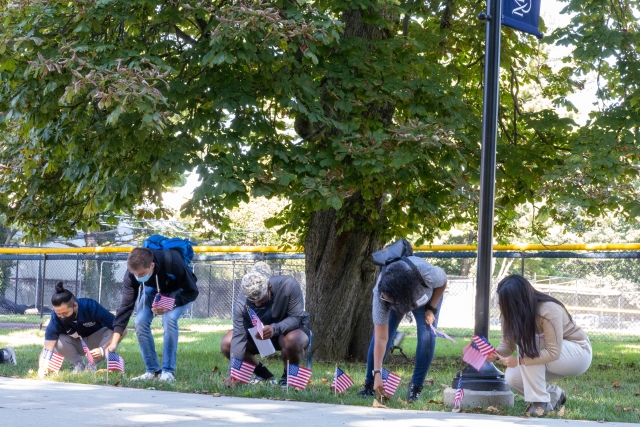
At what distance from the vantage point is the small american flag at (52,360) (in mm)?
8242

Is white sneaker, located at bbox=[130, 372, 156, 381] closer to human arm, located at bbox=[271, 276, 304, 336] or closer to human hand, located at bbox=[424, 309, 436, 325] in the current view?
human arm, located at bbox=[271, 276, 304, 336]

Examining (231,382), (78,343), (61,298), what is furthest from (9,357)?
(231,382)

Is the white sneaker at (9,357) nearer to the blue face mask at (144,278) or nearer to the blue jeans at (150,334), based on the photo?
the blue jeans at (150,334)

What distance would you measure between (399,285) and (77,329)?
12.4ft

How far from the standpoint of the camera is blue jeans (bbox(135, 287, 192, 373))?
7934 mm

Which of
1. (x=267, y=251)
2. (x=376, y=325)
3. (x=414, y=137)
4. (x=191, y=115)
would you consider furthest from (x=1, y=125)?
(x=267, y=251)

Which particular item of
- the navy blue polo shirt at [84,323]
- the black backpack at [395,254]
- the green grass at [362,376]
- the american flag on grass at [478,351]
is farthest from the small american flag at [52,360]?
the american flag on grass at [478,351]

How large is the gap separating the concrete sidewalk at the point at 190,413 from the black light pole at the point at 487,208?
59 centimetres

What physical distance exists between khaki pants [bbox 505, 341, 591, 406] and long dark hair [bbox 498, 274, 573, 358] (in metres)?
0.17

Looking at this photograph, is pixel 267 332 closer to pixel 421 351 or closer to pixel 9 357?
pixel 421 351

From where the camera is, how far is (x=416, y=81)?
32.8 ft

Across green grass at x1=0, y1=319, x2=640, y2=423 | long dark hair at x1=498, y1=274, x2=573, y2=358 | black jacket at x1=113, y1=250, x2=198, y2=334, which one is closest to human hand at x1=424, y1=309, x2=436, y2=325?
green grass at x1=0, y1=319, x2=640, y2=423

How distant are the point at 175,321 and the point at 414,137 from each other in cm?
317

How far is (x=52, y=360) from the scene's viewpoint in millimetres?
8266
